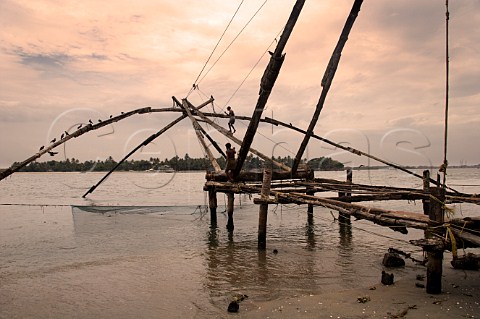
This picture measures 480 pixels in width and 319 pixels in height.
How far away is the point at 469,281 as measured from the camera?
699 centimetres

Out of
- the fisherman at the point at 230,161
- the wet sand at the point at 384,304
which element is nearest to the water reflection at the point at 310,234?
the fisherman at the point at 230,161

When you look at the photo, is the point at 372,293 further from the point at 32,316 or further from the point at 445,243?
the point at 32,316

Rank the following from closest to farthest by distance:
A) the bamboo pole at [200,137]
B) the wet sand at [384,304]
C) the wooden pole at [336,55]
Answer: the wet sand at [384,304]
the wooden pole at [336,55]
the bamboo pole at [200,137]

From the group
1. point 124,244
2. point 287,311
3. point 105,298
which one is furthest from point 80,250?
point 287,311

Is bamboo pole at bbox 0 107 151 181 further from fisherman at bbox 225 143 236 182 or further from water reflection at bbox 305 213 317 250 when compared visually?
water reflection at bbox 305 213 317 250

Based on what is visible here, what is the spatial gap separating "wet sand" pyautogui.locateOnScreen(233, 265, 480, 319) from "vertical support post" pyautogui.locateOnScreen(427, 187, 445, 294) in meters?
0.16

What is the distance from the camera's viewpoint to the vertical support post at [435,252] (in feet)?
19.6

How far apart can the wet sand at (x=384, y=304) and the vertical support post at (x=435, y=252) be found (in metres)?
0.16

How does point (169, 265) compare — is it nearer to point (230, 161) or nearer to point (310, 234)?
point (230, 161)

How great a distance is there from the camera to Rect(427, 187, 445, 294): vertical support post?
596cm

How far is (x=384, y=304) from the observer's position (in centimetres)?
601

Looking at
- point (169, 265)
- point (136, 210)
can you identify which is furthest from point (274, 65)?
point (136, 210)

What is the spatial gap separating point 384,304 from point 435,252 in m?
1.13

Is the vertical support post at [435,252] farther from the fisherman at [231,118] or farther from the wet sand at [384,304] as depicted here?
the fisherman at [231,118]
